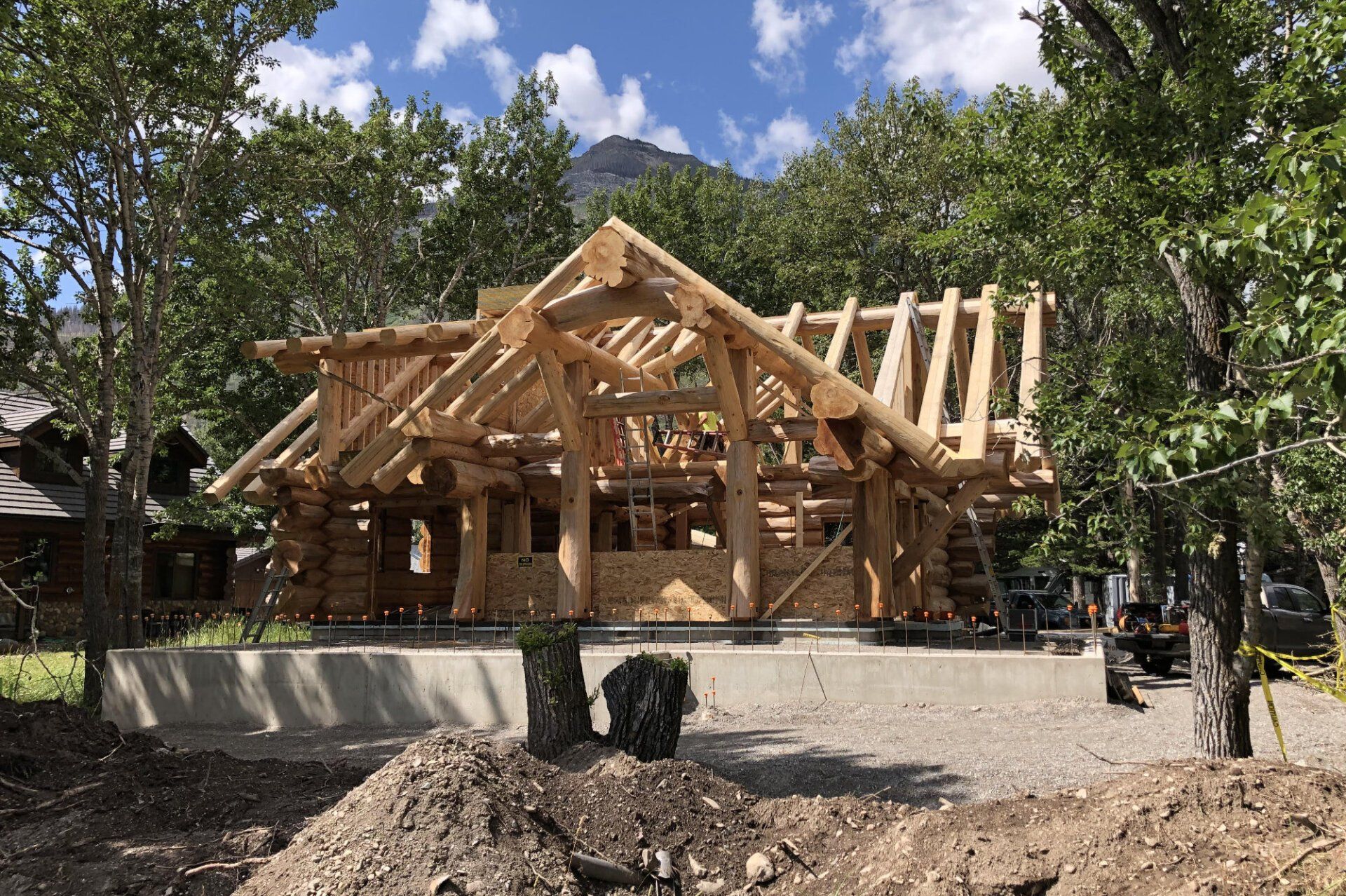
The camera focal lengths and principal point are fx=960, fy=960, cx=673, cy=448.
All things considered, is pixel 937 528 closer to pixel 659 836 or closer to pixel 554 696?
pixel 554 696

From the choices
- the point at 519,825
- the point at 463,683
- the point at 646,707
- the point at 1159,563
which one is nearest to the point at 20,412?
the point at 463,683

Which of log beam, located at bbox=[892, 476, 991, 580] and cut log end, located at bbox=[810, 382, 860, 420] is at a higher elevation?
cut log end, located at bbox=[810, 382, 860, 420]

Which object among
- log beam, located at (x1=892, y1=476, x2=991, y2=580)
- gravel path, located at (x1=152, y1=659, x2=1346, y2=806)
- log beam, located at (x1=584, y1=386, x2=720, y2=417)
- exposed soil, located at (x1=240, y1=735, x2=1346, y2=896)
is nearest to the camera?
exposed soil, located at (x1=240, y1=735, x2=1346, y2=896)

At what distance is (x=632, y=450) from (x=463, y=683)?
321 inches

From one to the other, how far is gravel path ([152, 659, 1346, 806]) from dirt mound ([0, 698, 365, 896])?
6.72 feet

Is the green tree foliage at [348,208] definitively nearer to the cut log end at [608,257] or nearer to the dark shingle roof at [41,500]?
the dark shingle roof at [41,500]

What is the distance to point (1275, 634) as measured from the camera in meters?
15.8

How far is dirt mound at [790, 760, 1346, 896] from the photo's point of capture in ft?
13.5

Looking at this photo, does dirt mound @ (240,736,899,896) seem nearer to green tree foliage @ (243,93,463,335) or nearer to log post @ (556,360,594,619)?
log post @ (556,360,594,619)

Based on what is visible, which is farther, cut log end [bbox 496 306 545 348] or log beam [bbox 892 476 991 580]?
log beam [bbox 892 476 991 580]

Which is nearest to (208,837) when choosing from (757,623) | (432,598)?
(757,623)

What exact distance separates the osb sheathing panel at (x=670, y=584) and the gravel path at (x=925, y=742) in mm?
2960

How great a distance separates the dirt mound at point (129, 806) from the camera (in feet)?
16.2

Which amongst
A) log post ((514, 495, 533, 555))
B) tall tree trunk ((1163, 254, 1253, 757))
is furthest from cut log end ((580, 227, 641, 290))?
tall tree trunk ((1163, 254, 1253, 757))
